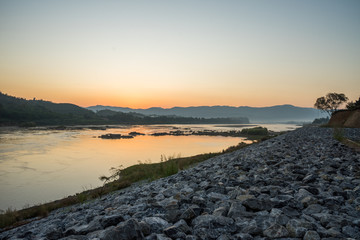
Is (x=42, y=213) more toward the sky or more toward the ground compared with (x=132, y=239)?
more toward the ground

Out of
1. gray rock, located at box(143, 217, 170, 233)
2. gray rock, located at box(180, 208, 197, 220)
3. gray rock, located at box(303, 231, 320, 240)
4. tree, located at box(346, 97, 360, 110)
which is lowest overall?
gray rock, located at box(143, 217, 170, 233)

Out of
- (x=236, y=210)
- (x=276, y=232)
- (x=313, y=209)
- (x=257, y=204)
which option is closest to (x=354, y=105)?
(x=313, y=209)

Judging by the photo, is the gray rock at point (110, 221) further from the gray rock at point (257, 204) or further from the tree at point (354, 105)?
the tree at point (354, 105)

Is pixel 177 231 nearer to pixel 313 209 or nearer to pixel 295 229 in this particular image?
pixel 295 229

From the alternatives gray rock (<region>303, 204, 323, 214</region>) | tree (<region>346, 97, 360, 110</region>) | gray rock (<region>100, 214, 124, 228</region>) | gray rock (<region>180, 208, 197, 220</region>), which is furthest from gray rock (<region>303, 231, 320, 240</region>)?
tree (<region>346, 97, 360, 110</region>)

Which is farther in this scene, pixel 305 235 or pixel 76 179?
pixel 76 179

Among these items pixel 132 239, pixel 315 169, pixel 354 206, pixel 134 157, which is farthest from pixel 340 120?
pixel 132 239

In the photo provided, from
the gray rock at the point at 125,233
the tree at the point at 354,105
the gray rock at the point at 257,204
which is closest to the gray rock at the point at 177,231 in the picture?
the gray rock at the point at 125,233

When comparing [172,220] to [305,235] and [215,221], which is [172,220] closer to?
[215,221]

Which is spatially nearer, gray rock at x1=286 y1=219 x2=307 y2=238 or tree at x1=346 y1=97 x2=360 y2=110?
gray rock at x1=286 y1=219 x2=307 y2=238

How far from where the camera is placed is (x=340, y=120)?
1794 inches

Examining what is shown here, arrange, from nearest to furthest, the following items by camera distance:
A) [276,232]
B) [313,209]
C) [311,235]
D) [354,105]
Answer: [311,235]
[276,232]
[313,209]
[354,105]

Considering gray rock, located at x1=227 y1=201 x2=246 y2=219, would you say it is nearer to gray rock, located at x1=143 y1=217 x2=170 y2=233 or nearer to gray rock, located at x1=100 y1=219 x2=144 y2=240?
gray rock, located at x1=143 y1=217 x2=170 y2=233

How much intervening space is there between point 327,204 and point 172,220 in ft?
Result: 9.26
